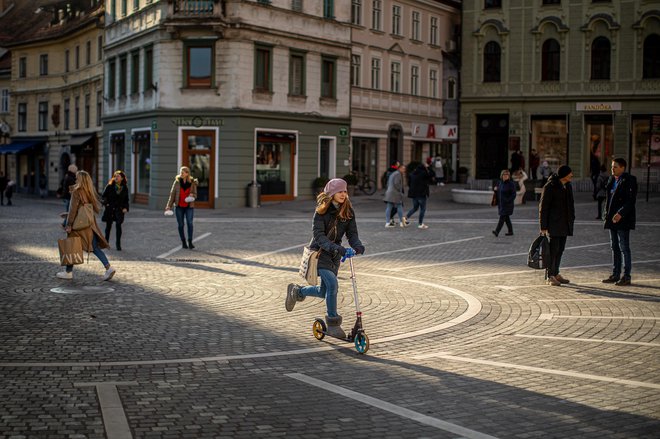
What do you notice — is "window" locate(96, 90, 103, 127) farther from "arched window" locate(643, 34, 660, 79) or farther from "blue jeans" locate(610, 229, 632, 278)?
"blue jeans" locate(610, 229, 632, 278)

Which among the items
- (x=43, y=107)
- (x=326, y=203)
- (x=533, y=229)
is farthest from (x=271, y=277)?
(x=43, y=107)

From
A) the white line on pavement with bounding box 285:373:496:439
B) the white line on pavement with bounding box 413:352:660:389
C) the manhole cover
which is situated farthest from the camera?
the manhole cover

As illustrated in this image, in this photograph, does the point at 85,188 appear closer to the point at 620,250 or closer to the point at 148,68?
the point at 620,250

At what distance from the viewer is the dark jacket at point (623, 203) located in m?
14.3

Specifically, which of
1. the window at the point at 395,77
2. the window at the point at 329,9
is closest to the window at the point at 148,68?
the window at the point at 329,9

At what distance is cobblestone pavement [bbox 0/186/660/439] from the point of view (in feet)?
22.3

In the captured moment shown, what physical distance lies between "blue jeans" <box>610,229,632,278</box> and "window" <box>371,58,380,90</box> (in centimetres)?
3351

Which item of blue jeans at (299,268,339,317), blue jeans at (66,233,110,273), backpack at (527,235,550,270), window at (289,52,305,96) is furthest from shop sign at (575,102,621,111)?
blue jeans at (299,268,339,317)

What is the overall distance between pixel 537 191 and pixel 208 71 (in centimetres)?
1498

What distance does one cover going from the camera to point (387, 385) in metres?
7.99

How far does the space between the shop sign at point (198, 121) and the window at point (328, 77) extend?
262 inches

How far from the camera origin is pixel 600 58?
49.5 meters

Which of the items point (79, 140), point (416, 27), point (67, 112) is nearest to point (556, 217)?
point (416, 27)

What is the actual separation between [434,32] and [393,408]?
48208mm
